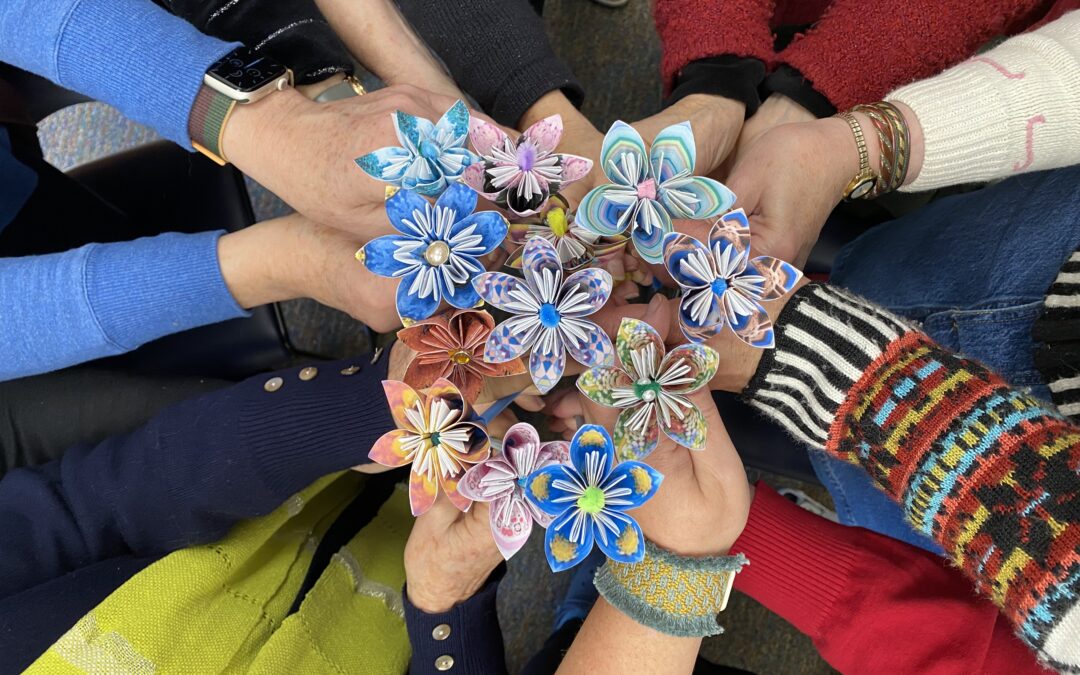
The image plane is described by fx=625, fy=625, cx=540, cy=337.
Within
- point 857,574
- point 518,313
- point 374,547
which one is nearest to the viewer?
point 518,313

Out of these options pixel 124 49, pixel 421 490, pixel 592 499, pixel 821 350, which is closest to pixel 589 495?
pixel 592 499

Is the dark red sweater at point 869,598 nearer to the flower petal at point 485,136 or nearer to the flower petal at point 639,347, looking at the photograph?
the flower petal at point 639,347

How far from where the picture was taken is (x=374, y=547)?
0.70 meters

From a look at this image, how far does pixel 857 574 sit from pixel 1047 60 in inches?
18.7

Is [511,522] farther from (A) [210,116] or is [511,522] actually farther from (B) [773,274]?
(A) [210,116]

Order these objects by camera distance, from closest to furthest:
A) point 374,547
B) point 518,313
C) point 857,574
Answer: point 518,313 → point 857,574 → point 374,547

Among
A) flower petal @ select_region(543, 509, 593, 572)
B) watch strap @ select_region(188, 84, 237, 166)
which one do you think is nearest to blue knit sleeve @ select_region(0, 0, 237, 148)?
watch strap @ select_region(188, 84, 237, 166)

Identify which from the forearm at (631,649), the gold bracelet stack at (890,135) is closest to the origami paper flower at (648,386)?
the forearm at (631,649)

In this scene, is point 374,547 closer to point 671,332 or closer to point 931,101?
point 671,332

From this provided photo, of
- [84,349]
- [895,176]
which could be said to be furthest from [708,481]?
[84,349]

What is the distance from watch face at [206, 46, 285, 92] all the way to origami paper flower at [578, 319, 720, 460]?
→ 38 centimetres

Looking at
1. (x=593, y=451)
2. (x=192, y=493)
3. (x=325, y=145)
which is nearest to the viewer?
(x=593, y=451)

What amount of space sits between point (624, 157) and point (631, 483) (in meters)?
0.19

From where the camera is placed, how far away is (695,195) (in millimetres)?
365
